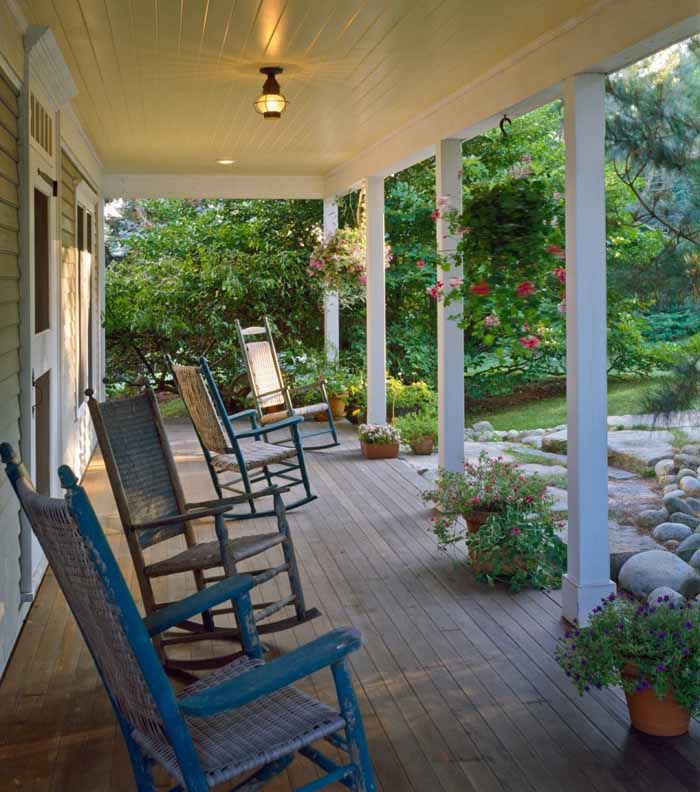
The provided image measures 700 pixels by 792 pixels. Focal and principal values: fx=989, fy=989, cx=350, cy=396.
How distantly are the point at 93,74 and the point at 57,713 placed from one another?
11.2 feet

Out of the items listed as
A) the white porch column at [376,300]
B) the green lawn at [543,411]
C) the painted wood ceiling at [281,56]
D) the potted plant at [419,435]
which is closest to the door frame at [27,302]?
the painted wood ceiling at [281,56]

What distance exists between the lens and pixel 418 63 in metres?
4.96

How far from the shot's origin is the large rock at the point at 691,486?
6.55 m

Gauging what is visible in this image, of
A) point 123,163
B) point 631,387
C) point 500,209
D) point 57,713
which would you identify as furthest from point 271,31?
point 631,387

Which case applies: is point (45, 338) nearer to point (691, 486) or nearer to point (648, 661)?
point (648, 661)

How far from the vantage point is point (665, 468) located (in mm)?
7211

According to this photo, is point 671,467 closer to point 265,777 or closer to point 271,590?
point 271,590

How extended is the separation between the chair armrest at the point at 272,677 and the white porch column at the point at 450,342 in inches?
151

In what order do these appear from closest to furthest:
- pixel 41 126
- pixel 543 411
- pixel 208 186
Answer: pixel 41 126 < pixel 208 186 < pixel 543 411

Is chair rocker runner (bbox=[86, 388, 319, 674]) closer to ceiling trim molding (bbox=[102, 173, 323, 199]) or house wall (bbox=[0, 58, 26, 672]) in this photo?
house wall (bbox=[0, 58, 26, 672])

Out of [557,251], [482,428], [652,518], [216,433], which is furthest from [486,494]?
[482,428]

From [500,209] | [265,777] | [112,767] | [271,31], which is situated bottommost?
[112,767]

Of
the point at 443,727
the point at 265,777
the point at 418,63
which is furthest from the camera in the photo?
the point at 418,63

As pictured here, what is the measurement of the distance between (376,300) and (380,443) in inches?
50.6
